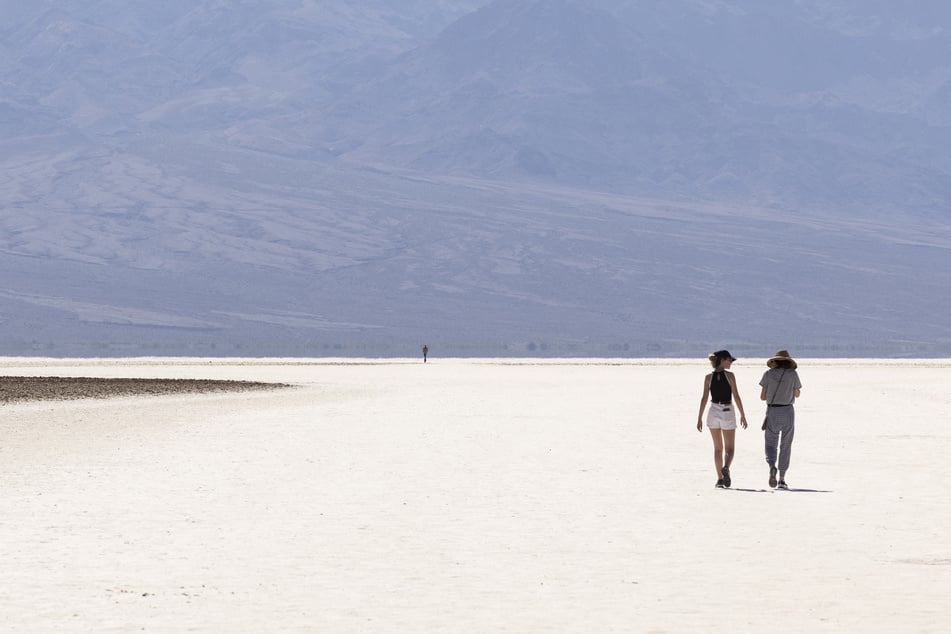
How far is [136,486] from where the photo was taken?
17500 millimetres

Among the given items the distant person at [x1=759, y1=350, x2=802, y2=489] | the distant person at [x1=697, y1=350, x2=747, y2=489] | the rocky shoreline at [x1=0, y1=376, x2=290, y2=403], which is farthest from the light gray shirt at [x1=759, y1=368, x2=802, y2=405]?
the rocky shoreline at [x1=0, y1=376, x2=290, y2=403]

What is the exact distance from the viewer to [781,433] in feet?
58.3

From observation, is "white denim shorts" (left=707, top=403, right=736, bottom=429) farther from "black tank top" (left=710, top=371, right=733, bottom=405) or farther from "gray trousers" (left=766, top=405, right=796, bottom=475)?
"gray trousers" (left=766, top=405, right=796, bottom=475)

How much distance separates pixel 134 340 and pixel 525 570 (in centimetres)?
15930

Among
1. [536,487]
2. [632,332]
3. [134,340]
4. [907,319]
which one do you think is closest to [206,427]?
[536,487]

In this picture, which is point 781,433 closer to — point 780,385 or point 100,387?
point 780,385

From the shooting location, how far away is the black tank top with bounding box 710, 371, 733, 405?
17344 mm

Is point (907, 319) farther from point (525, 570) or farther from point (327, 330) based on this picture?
point (525, 570)

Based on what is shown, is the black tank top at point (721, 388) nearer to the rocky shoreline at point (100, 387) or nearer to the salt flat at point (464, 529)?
the salt flat at point (464, 529)

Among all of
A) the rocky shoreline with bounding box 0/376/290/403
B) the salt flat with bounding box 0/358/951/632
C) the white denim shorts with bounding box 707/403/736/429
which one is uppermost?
the rocky shoreline with bounding box 0/376/290/403

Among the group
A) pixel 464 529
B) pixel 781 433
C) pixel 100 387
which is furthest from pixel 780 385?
pixel 100 387

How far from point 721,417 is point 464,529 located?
4.60 meters

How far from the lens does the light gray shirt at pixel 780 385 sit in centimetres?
1764

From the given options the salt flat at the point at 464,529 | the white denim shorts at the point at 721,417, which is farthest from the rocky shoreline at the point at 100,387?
the white denim shorts at the point at 721,417
